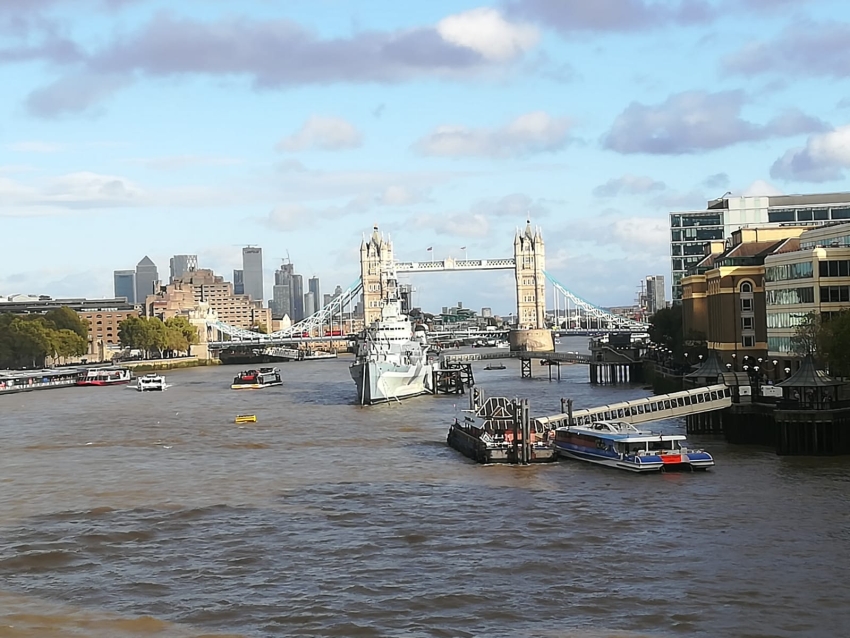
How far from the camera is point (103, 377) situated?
109 meters

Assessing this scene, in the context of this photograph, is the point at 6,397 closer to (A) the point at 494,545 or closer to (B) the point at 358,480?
(B) the point at 358,480

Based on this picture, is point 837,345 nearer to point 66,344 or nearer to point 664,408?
point 664,408

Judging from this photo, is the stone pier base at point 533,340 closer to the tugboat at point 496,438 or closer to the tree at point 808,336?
the tree at point 808,336

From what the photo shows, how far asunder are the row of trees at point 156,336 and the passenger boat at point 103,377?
3384cm

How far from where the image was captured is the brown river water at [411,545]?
21828 mm

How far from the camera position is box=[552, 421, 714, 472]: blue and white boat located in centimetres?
3709

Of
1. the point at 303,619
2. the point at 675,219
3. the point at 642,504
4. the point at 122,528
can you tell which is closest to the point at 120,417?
the point at 122,528

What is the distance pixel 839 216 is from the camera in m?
99.3

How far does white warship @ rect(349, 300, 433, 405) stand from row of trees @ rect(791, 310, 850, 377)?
2837 cm

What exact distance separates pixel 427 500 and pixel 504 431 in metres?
8.49

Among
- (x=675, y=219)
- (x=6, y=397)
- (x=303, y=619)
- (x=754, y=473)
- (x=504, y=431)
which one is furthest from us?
(x=675, y=219)

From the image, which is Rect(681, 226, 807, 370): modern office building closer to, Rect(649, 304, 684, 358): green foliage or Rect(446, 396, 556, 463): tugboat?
Rect(649, 304, 684, 358): green foliage

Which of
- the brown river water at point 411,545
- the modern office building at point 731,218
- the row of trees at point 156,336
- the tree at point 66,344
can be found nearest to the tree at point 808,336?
the brown river water at point 411,545

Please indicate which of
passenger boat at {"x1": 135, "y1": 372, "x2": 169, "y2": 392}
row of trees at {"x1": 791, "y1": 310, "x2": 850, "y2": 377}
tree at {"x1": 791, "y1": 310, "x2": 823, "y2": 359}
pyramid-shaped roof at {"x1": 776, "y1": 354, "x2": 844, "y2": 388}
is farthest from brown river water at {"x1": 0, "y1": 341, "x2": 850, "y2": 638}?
passenger boat at {"x1": 135, "y1": 372, "x2": 169, "y2": 392}
